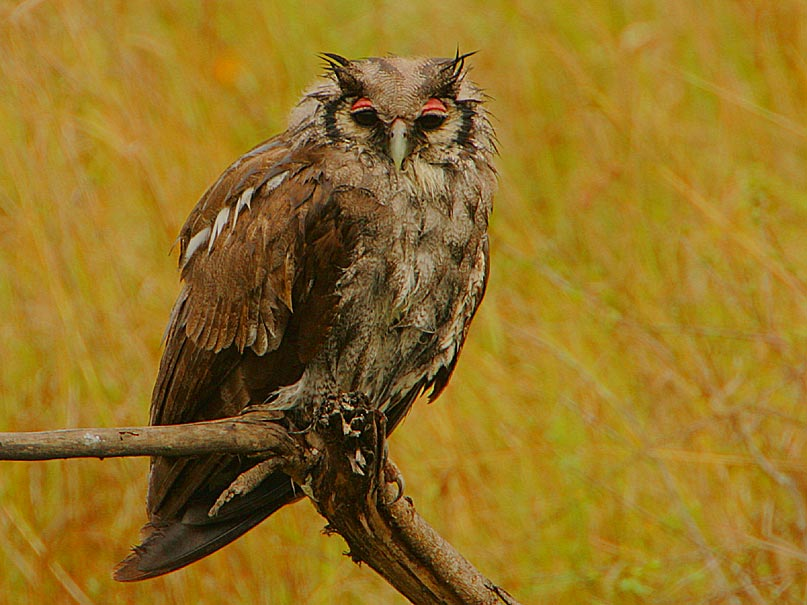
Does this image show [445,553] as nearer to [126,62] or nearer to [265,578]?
[265,578]

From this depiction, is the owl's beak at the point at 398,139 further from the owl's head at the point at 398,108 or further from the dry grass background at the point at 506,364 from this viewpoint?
the dry grass background at the point at 506,364

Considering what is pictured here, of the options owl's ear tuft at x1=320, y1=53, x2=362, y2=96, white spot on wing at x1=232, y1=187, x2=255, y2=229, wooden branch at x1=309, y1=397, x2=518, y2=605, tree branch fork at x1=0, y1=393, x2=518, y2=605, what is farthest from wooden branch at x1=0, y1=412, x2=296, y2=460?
owl's ear tuft at x1=320, y1=53, x2=362, y2=96

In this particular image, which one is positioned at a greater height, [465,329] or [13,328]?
[13,328]

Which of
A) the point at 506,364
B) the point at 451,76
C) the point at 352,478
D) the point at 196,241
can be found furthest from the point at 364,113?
the point at 506,364

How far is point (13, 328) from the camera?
412 centimetres

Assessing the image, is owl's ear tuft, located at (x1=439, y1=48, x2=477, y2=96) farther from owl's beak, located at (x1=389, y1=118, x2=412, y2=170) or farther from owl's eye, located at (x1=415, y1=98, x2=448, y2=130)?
owl's beak, located at (x1=389, y1=118, x2=412, y2=170)

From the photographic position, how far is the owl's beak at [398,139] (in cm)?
263

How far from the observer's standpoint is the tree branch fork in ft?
7.26

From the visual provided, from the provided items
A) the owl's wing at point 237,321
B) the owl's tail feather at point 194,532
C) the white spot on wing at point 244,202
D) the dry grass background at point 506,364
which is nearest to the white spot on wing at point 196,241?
the owl's wing at point 237,321

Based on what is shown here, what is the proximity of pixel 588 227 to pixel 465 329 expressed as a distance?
78.6 inches

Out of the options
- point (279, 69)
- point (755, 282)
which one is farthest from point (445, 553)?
point (279, 69)

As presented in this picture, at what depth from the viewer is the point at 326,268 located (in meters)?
2.70

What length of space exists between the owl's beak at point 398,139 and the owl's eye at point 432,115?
60mm

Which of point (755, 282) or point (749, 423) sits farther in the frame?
point (755, 282)
